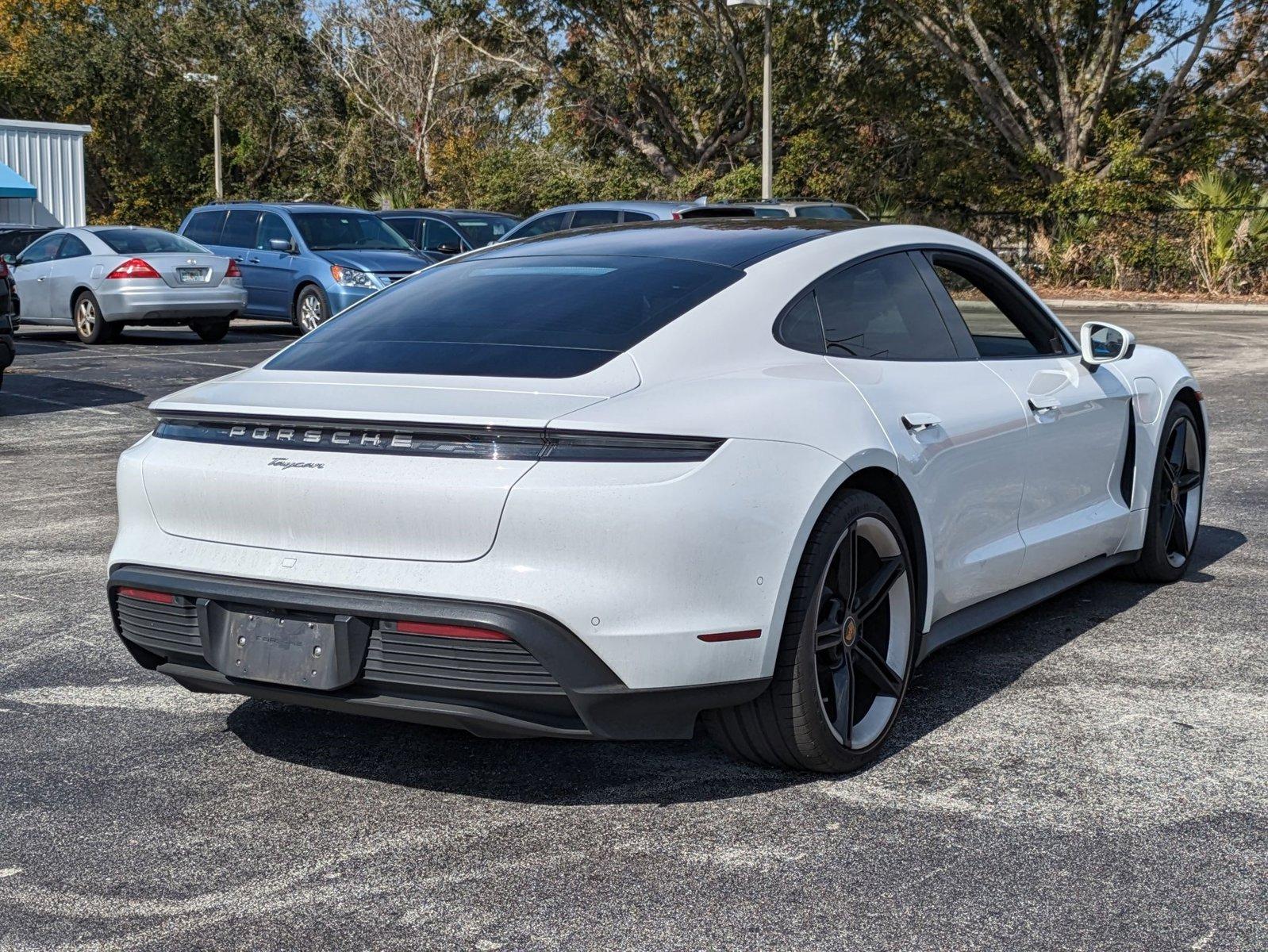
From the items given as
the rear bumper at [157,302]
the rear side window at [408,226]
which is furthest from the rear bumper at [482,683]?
the rear side window at [408,226]

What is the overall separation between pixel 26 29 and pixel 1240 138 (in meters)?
43.3

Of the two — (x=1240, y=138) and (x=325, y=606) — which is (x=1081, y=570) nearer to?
(x=325, y=606)

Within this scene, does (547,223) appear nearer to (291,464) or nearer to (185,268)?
(185,268)

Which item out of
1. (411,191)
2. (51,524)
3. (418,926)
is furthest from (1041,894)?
(411,191)

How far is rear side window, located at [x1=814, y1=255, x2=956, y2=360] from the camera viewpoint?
4.46 metres

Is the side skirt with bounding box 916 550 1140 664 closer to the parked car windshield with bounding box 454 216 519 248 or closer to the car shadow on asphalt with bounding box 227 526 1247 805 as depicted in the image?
the car shadow on asphalt with bounding box 227 526 1247 805

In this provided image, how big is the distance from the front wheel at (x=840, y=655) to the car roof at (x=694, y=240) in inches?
35.6

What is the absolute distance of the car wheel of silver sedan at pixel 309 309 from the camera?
65.7ft

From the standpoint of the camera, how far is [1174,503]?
21.1ft

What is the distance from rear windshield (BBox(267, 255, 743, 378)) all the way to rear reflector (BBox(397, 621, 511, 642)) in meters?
0.67

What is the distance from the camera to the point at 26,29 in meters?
57.3

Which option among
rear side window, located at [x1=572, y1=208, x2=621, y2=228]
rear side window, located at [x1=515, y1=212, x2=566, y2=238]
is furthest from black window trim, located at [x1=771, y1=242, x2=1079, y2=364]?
rear side window, located at [x1=515, y1=212, x2=566, y2=238]

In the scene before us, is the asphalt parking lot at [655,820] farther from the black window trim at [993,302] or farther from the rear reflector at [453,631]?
the black window trim at [993,302]

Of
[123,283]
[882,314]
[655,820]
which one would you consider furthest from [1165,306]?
[655,820]
